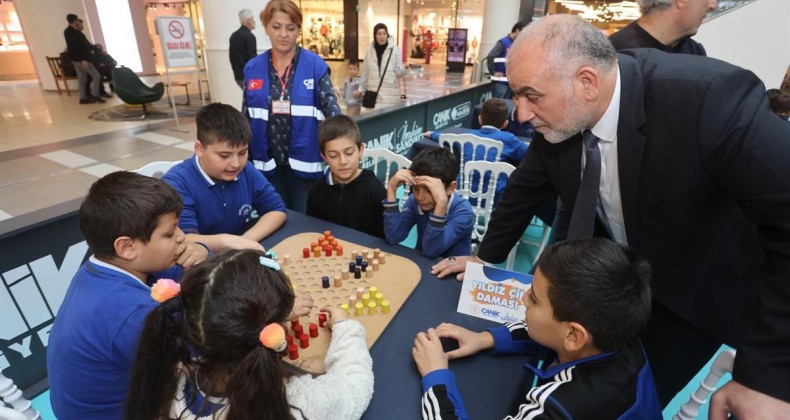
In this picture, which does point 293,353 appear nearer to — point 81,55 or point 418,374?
point 418,374

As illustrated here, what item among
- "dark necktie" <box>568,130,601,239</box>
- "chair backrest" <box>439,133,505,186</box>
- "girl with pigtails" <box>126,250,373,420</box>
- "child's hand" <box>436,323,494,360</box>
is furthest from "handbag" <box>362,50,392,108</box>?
"girl with pigtails" <box>126,250,373,420</box>

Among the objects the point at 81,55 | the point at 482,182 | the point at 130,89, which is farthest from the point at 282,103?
the point at 81,55

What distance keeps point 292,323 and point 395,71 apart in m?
5.78

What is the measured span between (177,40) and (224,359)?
269 inches

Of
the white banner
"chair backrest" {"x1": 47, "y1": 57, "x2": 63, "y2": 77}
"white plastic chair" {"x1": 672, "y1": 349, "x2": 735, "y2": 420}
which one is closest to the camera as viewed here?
"white plastic chair" {"x1": 672, "y1": 349, "x2": 735, "y2": 420}

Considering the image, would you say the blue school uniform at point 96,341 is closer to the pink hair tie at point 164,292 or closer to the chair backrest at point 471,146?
the pink hair tie at point 164,292

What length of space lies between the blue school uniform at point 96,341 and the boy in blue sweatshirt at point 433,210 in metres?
1.09

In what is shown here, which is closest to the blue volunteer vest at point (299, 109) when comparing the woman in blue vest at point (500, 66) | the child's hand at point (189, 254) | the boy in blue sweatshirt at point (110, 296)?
the child's hand at point (189, 254)

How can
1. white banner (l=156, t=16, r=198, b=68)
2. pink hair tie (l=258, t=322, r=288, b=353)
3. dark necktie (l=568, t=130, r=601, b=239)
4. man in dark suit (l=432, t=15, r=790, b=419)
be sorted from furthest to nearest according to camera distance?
white banner (l=156, t=16, r=198, b=68) → dark necktie (l=568, t=130, r=601, b=239) → man in dark suit (l=432, t=15, r=790, b=419) → pink hair tie (l=258, t=322, r=288, b=353)

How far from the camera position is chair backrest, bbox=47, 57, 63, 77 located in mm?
9688

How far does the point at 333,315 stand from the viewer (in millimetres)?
1276

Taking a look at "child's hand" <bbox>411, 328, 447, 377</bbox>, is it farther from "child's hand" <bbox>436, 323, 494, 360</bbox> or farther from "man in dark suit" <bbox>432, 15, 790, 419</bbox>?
"man in dark suit" <bbox>432, 15, 790, 419</bbox>

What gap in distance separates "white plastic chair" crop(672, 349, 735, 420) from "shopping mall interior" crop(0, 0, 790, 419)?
92 centimetres

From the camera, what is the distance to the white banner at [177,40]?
5997 millimetres
